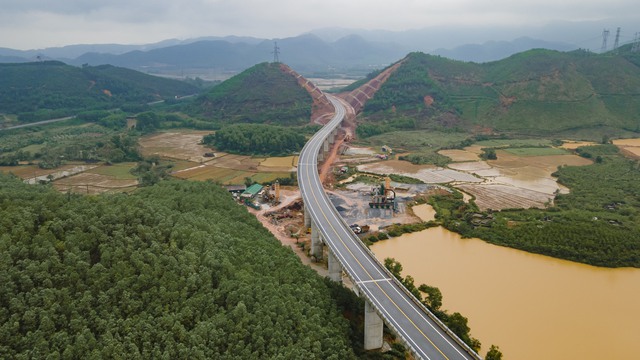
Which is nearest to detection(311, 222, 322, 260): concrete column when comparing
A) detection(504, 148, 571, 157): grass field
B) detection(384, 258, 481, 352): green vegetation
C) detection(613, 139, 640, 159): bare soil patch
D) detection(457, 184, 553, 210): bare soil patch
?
detection(384, 258, 481, 352): green vegetation

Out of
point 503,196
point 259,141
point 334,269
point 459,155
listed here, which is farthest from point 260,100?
point 334,269

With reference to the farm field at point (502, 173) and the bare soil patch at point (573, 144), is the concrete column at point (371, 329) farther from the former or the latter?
the bare soil patch at point (573, 144)

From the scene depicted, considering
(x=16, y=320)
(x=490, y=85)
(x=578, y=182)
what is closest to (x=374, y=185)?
(x=578, y=182)

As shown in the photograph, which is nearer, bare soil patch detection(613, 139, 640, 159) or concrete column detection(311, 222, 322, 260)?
concrete column detection(311, 222, 322, 260)

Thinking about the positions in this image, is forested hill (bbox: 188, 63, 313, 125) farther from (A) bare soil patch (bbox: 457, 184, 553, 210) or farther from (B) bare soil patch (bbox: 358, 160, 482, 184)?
(A) bare soil patch (bbox: 457, 184, 553, 210)

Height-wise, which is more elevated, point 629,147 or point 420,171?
point 629,147

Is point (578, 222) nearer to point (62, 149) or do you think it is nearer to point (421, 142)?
point (421, 142)
